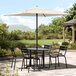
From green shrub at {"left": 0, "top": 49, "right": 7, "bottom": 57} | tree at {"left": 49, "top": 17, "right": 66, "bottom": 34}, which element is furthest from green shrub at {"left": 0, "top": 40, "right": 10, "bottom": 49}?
tree at {"left": 49, "top": 17, "right": 66, "bottom": 34}

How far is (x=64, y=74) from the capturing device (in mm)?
8023

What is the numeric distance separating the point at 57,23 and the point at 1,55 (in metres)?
44.1

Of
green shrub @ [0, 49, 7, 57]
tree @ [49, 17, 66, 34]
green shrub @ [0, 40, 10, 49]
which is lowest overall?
green shrub @ [0, 49, 7, 57]

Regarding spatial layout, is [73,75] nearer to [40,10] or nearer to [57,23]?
[40,10]

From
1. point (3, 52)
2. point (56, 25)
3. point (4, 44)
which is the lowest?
point (3, 52)

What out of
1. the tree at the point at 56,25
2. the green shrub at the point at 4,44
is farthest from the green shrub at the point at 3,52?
the tree at the point at 56,25

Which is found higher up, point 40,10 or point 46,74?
point 40,10

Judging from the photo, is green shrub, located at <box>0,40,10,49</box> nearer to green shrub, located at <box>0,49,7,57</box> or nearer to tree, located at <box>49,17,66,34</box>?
green shrub, located at <box>0,49,7,57</box>

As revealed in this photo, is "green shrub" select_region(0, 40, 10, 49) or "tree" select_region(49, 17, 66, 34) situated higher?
"tree" select_region(49, 17, 66, 34)

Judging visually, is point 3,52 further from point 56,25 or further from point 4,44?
point 56,25

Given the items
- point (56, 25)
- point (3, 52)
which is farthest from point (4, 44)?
point (56, 25)

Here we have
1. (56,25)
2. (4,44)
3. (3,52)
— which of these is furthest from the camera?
(56,25)

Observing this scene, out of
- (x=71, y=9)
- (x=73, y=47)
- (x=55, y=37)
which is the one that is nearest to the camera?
(x=73, y=47)

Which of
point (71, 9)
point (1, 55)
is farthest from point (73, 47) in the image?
point (71, 9)
